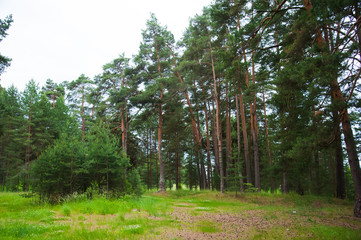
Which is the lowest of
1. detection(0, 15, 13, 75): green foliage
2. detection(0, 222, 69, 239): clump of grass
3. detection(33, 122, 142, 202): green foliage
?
detection(0, 222, 69, 239): clump of grass

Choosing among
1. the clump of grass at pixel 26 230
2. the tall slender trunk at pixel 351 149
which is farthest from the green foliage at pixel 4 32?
→ the tall slender trunk at pixel 351 149

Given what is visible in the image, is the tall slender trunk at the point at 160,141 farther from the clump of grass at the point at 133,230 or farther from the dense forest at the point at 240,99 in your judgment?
the clump of grass at the point at 133,230

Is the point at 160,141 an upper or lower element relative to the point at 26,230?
upper

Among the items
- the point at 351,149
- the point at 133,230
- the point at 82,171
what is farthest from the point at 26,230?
the point at 351,149

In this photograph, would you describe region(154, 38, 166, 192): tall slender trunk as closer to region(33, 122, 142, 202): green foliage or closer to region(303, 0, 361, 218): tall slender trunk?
region(33, 122, 142, 202): green foliage

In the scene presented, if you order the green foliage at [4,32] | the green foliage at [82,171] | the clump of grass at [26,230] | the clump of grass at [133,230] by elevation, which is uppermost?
the green foliage at [4,32]

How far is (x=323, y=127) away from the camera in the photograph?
848 cm

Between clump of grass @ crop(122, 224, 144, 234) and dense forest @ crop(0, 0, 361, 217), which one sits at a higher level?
dense forest @ crop(0, 0, 361, 217)

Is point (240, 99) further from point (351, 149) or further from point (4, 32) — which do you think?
point (4, 32)

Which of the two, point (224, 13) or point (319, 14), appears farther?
point (224, 13)

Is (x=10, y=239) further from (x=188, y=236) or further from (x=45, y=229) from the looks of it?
(x=188, y=236)

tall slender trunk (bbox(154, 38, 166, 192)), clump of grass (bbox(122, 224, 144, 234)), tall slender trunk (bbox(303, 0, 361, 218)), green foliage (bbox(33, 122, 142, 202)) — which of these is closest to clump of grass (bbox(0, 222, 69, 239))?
clump of grass (bbox(122, 224, 144, 234))

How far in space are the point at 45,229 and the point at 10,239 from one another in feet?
2.66

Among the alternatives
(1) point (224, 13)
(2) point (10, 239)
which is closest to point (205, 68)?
(1) point (224, 13)
